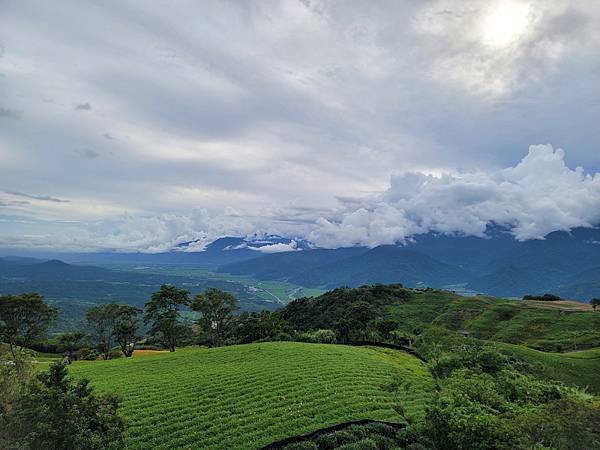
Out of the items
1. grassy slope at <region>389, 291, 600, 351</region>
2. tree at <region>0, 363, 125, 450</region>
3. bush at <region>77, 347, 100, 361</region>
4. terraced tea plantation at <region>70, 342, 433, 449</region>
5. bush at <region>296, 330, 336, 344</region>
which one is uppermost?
tree at <region>0, 363, 125, 450</region>

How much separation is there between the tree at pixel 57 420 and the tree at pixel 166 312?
62.0 m

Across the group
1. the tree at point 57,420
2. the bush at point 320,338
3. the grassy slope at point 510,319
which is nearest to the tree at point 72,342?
the bush at point 320,338

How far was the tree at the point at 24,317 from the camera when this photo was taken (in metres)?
64.9

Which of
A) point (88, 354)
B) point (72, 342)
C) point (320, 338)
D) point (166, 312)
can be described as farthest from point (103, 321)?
point (320, 338)

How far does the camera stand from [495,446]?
64.8 ft

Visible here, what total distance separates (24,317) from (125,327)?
21606 millimetres

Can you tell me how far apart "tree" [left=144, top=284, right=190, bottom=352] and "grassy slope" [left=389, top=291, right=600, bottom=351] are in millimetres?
67985

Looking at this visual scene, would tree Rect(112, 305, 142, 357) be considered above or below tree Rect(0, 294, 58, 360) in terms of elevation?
below

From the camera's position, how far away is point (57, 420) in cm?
1809

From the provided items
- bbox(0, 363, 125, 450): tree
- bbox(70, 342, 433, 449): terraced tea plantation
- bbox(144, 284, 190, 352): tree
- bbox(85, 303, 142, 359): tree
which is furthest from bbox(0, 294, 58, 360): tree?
bbox(0, 363, 125, 450): tree

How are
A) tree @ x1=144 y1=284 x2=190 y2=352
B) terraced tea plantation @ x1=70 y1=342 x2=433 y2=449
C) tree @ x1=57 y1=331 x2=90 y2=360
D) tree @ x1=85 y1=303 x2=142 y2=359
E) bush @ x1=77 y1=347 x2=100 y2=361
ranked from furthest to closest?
tree @ x1=57 y1=331 x2=90 y2=360 < tree @ x1=85 y1=303 x2=142 y2=359 < bush @ x1=77 y1=347 x2=100 y2=361 < tree @ x1=144 y1=284 x2=190 y2=352 < terraced tea plantation @ x1=70 y1=342 x2=433 y2=449

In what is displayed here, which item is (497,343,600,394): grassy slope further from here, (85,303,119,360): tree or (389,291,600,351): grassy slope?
(85,303,119,360): tree

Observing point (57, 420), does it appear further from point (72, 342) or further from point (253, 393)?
point (72, 342)

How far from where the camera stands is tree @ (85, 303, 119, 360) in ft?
285
